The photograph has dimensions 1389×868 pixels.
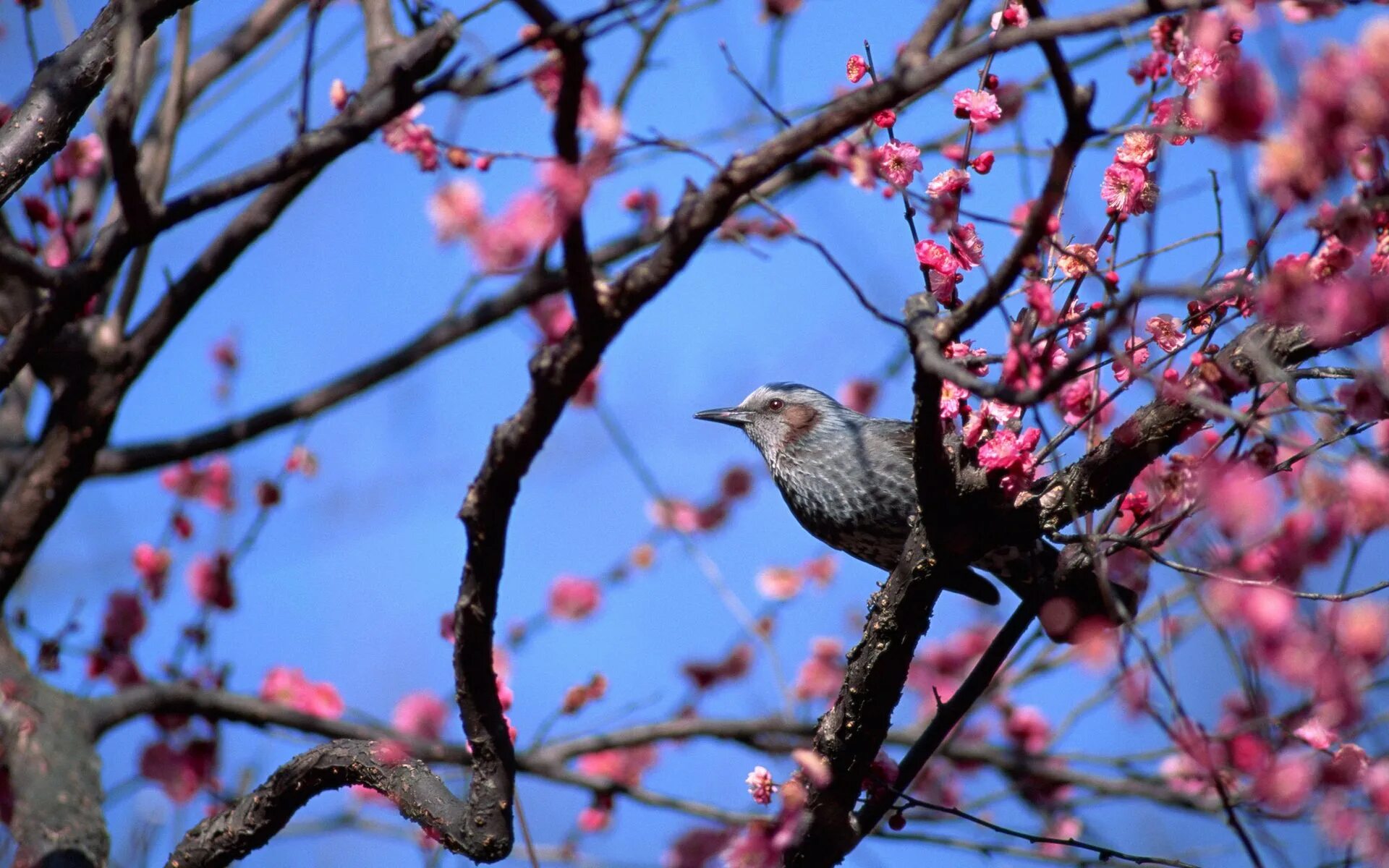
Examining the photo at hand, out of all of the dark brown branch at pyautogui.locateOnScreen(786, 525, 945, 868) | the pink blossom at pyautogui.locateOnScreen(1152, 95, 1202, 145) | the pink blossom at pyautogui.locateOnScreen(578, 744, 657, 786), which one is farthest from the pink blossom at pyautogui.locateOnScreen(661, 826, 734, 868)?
the pink blossom at pyautogui.locateOnScreen(1152, 95, 1202, 145)

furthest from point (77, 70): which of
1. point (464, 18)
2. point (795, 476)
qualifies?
point (795, 476)

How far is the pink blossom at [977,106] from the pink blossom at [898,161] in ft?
0.47

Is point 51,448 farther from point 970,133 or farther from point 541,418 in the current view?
point 970,133

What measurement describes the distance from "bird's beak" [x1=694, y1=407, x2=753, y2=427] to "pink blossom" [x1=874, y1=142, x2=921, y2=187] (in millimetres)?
2390

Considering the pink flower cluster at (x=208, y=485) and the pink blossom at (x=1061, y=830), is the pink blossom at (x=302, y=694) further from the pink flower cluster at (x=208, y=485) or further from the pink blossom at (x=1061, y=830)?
the pink blossom at (x=1061, y=830)

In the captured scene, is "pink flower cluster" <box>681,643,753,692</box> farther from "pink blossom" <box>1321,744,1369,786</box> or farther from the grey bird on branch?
"pink blossom" <box>1321,744,1369,786</box>

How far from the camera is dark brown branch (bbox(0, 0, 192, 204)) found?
2.68m

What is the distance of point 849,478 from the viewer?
3.99 metres

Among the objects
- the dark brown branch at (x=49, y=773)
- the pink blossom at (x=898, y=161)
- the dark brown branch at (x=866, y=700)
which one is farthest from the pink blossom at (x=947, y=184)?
the dark brown branch at (x=49, y=773)

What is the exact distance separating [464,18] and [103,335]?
1807 mm

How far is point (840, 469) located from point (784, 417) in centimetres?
55

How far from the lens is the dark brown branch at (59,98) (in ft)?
8.78

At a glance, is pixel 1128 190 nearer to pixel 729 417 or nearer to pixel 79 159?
pixel 729 417

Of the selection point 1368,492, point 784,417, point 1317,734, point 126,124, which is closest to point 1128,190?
point 1368,492
